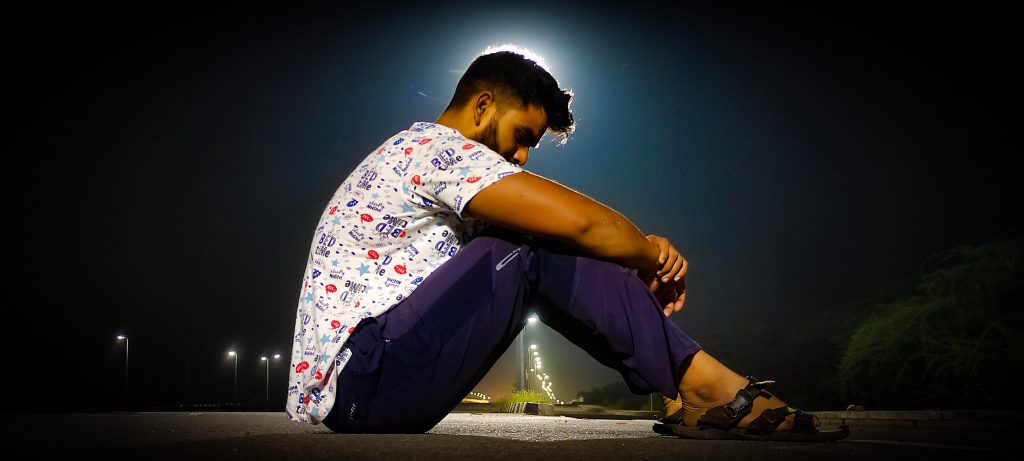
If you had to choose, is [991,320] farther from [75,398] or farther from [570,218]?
[75,398]

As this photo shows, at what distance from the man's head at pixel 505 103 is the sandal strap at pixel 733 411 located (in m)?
1.20

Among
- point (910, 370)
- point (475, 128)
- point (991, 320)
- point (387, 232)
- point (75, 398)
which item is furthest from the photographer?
point (75, 398)

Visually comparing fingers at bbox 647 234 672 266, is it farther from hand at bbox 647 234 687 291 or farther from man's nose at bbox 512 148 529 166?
man's nose at bbox 512 148 529 166

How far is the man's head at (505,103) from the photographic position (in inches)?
103

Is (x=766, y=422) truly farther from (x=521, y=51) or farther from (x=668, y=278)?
(x=521, y=51)

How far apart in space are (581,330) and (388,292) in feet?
2.09

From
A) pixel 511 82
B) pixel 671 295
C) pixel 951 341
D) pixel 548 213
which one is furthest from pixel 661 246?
pixel 951 341

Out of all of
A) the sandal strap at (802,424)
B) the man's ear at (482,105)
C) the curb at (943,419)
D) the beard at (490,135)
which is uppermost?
the man's ear at (482,105)

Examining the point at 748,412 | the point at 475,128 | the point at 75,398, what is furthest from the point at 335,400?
the point at 75,398

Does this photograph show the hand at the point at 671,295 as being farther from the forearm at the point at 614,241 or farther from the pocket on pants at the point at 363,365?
the pocket on pants at the point at 363,365

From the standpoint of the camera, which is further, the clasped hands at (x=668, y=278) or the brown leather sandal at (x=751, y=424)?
the clasped hands at (x=668, y=278)

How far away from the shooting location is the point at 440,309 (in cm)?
211

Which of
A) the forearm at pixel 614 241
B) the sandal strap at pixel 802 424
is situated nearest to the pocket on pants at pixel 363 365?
the forearm at pixel 614 241

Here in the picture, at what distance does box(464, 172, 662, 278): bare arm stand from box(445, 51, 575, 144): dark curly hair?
0.68 meters
